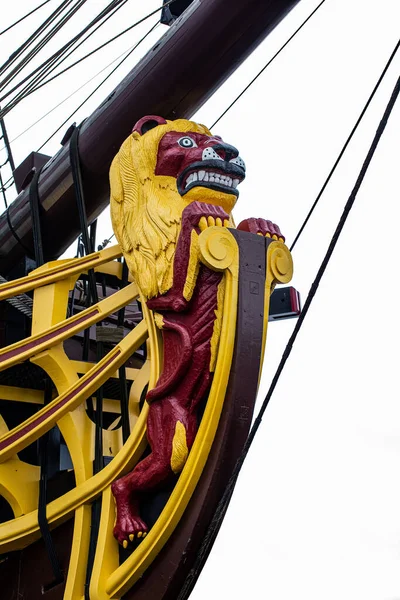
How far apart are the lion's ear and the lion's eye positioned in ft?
0.64

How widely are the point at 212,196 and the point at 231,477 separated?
1.08 metres

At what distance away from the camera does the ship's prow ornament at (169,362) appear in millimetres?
2859

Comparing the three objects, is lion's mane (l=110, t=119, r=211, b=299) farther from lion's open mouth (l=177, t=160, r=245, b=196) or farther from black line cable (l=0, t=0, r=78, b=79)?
black line cable (l=0, t=0, r=78, b=79)

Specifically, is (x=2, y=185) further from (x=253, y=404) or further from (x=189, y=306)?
(x=253, y=404)

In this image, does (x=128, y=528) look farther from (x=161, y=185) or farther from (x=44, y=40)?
(x=44, y=40)

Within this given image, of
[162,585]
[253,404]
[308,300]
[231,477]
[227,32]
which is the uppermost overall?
[227,32]

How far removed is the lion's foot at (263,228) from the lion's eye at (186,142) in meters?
0.42

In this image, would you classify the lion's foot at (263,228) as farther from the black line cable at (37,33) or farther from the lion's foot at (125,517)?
the black line cable at (37,33)

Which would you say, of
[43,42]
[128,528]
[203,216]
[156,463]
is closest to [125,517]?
[128,528]

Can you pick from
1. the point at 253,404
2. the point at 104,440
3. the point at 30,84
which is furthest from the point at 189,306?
the point at 30,84

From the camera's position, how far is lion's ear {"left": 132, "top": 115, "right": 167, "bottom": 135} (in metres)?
3.55

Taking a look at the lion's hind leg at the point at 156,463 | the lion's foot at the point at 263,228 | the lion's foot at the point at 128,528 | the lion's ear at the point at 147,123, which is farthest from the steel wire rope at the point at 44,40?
the lion's foot at the point at 128,528

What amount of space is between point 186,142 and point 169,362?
2.99 feet

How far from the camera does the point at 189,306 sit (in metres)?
3.09
